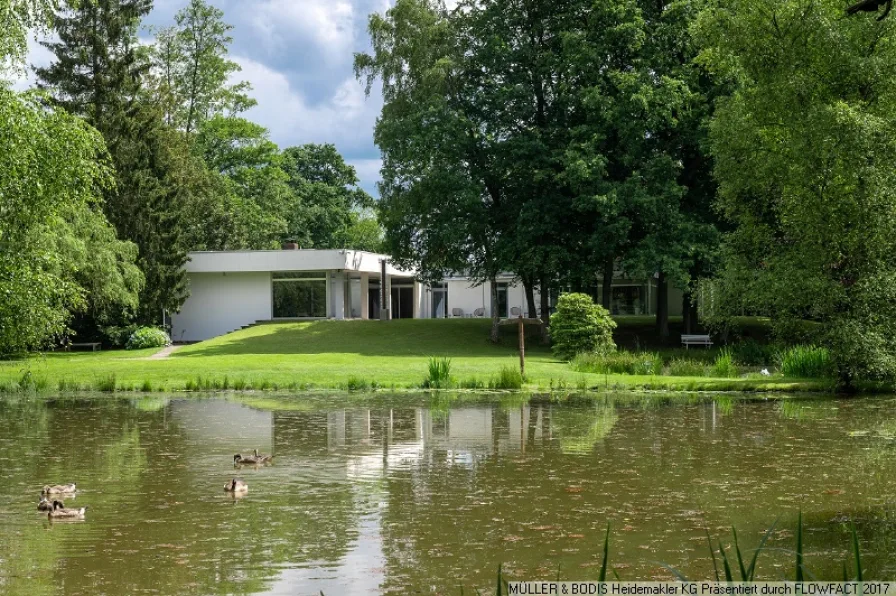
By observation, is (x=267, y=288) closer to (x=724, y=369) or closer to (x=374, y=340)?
(x=374, y=340)

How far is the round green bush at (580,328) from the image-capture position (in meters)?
29.5

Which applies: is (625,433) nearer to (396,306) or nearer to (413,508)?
(413,508)

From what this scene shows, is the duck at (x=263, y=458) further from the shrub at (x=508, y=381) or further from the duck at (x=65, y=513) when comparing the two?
the shrub at (x=508, y=381)

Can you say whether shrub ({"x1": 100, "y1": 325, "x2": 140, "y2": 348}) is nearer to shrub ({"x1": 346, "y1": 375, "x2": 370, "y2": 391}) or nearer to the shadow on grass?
the shadow on grass

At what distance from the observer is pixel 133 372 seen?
2536cm

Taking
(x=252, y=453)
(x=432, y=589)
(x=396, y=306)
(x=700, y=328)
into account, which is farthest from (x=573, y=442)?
(x=396, y=306)

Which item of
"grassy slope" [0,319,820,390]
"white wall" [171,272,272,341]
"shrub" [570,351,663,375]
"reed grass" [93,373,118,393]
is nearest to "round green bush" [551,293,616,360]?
"grassy slope" [0,319,820,390]

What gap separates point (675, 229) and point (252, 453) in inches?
947

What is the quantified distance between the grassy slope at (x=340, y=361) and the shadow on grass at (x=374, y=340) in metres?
0.04

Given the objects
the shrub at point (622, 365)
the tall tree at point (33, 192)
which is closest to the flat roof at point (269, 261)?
the shrub at point (622, 365)

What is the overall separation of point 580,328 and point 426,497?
20441mm

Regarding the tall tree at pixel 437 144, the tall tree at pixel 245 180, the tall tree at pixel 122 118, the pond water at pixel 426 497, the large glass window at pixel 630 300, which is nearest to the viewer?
the pond water at pixel 426 497

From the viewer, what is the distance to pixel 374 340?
35938 millimetres

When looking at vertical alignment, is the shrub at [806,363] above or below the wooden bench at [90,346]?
below
